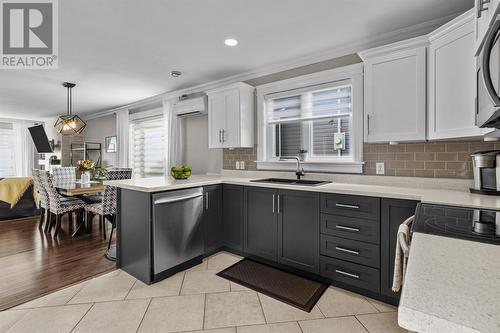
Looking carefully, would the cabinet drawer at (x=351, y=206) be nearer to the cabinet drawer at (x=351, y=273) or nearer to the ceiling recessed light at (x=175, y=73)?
the cabinet drawer at (x=351, y=273)

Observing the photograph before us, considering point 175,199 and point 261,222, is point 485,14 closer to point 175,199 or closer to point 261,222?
point 261,222

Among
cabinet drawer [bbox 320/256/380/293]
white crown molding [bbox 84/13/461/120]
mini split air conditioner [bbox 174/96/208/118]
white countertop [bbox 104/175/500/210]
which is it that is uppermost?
white crown molding [bbox 84/13/461/120]

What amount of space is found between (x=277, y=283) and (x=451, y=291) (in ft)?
7.05

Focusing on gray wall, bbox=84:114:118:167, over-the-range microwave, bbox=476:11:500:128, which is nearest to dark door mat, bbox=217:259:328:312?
over-the-range microwave, bbox=476:11:500:128

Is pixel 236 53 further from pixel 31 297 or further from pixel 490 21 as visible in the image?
pixel 31 297

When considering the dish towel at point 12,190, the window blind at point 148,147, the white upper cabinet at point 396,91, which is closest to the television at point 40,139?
the dish towel at point 12,190

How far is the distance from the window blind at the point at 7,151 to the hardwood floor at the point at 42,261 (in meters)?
5.06

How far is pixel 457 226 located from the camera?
1.07 m

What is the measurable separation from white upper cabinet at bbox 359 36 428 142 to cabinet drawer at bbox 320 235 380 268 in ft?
3.19

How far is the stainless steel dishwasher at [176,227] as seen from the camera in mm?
2471

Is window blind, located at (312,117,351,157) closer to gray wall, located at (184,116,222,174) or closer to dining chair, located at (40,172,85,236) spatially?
gray wall, located at (184,116,222,174)

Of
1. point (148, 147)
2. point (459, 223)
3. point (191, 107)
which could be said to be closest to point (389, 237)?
point (459, 223)

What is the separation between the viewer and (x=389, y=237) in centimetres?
209

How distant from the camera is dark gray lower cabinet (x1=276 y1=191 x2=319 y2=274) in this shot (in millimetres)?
2484
